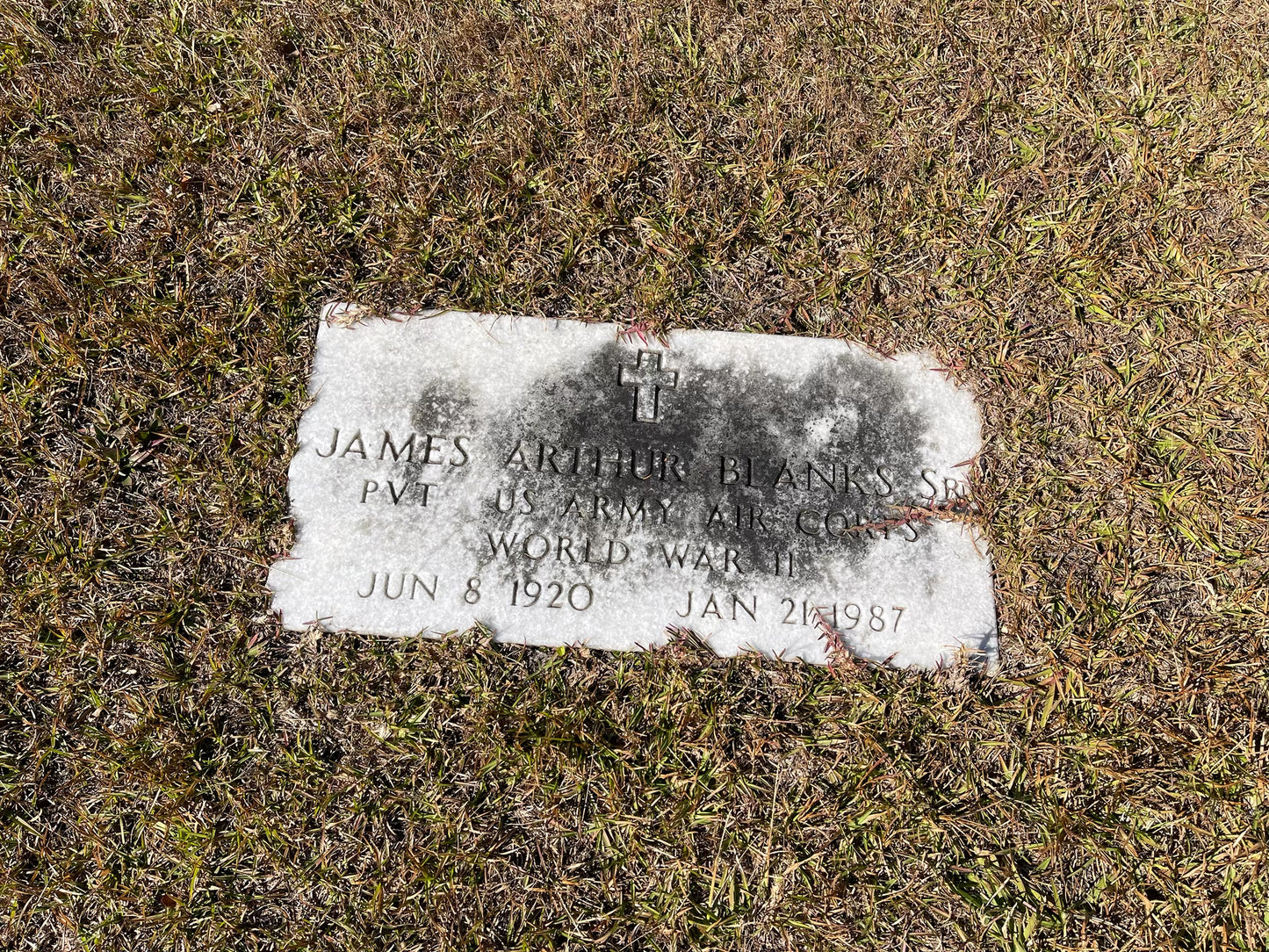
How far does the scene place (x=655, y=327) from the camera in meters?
2.37

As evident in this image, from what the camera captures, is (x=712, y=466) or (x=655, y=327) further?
(x=655, y=327)

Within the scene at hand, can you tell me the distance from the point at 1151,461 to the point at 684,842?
6.37 feet

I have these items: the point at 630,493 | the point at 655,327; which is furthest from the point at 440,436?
the point at 655,327

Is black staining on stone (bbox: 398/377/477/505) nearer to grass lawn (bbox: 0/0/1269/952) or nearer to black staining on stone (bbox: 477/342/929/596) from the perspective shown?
black staining on stone (bbox: 477/342/929/596)

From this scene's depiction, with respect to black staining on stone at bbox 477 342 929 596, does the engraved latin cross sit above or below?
above

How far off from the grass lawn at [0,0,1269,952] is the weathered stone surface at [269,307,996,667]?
0.42ft

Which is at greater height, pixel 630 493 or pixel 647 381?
pixel 647 381

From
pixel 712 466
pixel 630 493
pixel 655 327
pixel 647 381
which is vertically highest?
pixel 655 327

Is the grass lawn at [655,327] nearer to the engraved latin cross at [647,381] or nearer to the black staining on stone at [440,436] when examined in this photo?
the engraved latin cross at [647,381]

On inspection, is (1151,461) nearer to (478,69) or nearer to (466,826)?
(466,826)

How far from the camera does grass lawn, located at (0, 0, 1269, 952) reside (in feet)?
6.42

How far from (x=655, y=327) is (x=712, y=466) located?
20.9 inches

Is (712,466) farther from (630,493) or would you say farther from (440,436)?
(440,436)

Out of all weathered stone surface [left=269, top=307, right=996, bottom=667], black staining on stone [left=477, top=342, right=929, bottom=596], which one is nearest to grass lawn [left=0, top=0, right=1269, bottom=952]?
weathered stone surface [left=269, top=307, right=996, bottom=667]
